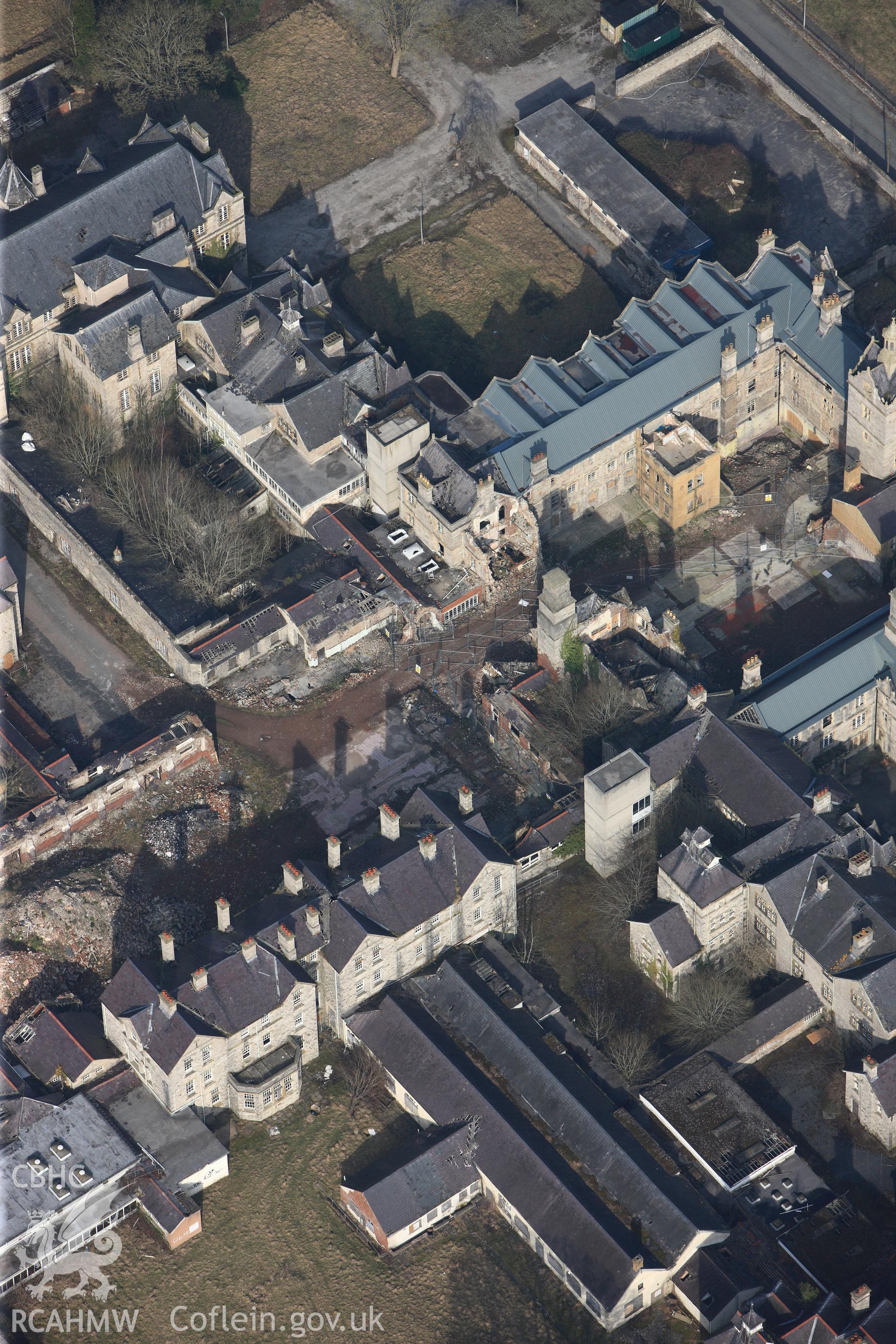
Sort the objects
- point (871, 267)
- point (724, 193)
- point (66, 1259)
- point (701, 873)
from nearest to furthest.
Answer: point (66, 1259)
point (701, 873)
point (871, 267)
point (724, 193)

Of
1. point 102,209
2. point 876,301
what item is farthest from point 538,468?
point 102,209

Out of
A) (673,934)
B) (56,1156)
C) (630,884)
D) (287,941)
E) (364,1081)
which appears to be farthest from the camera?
(630,884)

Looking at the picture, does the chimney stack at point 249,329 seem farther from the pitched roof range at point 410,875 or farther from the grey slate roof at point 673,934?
the grey slate roof at point 673,934

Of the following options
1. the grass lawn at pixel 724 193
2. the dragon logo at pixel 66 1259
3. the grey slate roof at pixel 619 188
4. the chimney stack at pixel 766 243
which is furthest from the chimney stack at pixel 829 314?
the dragon logo at pixel 66 1259

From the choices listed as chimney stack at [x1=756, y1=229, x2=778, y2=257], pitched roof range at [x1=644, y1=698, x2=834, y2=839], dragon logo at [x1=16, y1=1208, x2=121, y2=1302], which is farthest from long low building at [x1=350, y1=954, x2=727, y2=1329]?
chimney stack at [x1=756, y1=229, x2=778, y2=257]

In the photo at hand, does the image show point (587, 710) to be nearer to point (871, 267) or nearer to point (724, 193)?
point (871, 267)

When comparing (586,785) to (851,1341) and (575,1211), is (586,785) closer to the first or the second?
(575,1211)

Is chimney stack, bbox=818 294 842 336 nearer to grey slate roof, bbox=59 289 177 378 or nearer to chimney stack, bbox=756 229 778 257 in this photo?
chimney stack, bbox=756 229 778 257
